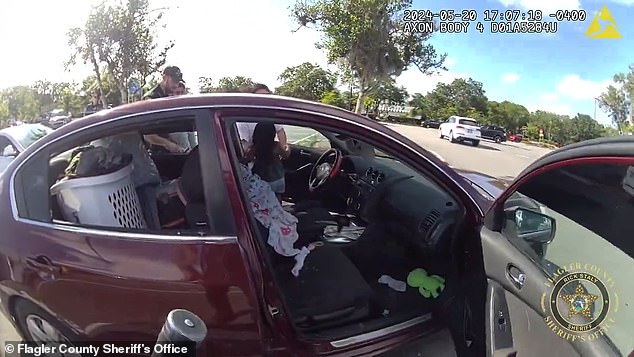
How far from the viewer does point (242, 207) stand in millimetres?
1807

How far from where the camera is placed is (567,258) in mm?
1547

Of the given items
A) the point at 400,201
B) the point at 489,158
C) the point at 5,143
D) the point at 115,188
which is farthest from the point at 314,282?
the point at 489,158

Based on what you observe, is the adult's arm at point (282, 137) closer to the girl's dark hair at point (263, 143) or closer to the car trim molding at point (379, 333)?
the girl's dark hair at point (263, 143)

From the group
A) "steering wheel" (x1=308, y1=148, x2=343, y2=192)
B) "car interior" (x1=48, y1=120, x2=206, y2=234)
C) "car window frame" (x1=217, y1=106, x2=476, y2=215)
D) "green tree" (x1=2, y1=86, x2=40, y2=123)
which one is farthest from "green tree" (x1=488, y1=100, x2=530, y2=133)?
"green tree" (x1=2, y1=86, x2=40, y2=123)

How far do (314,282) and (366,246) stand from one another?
21.3 inches

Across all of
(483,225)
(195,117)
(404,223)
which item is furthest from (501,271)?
(195,117)

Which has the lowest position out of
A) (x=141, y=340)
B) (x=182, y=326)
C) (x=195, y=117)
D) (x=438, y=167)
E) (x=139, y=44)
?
(x=141, y=340)

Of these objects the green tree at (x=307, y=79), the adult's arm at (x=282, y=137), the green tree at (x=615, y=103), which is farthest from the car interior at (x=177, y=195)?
the green tree at (x=307, y=79)

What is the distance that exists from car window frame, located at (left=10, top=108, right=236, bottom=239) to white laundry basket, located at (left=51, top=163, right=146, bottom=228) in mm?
61

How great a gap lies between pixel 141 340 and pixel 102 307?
207 millimetres

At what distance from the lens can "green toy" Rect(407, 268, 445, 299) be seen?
237cm

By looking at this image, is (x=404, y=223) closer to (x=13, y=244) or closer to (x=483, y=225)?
(x=483, y=225)

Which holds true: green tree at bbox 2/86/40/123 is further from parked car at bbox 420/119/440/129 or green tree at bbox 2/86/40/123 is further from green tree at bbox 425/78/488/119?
green tree at bbox 425/78/488/119

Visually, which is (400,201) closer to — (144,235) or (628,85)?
(144,235)
